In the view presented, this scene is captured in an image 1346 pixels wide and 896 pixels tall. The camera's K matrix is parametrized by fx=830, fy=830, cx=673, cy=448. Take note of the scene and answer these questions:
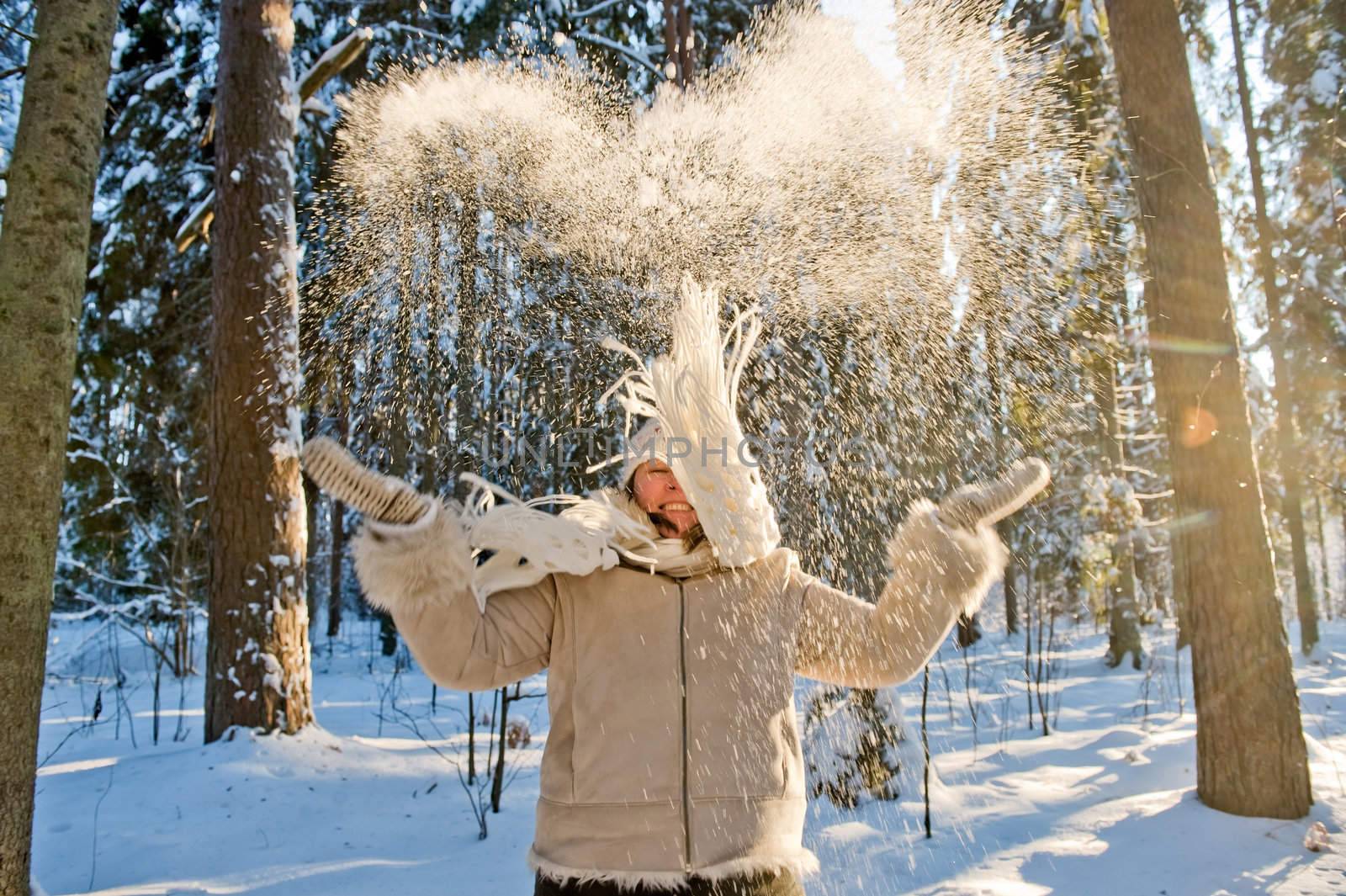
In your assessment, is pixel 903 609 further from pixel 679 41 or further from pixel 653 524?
pixel 679 41

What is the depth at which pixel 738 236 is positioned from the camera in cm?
554

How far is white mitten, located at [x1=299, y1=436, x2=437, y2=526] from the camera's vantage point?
1.79 m

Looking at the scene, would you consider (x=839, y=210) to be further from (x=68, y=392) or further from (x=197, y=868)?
(x=197, y=868)

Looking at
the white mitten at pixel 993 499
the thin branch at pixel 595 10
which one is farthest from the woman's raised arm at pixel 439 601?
the thin branch at pixel 595 10

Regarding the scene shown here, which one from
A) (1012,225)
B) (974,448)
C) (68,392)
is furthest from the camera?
(974,448)

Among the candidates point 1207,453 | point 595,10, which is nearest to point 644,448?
point 1207,453

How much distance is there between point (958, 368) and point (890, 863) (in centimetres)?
398

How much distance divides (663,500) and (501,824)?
353 cm

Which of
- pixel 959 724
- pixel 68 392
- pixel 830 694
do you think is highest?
pixel 68 392

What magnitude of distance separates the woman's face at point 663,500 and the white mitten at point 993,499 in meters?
0.70

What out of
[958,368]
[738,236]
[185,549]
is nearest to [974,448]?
[958,368]

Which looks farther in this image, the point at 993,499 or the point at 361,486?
the point at 993,499

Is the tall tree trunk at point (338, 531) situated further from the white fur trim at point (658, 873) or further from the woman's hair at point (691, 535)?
the white fur trim at point (658, 873)

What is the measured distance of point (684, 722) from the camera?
76.0 inches
